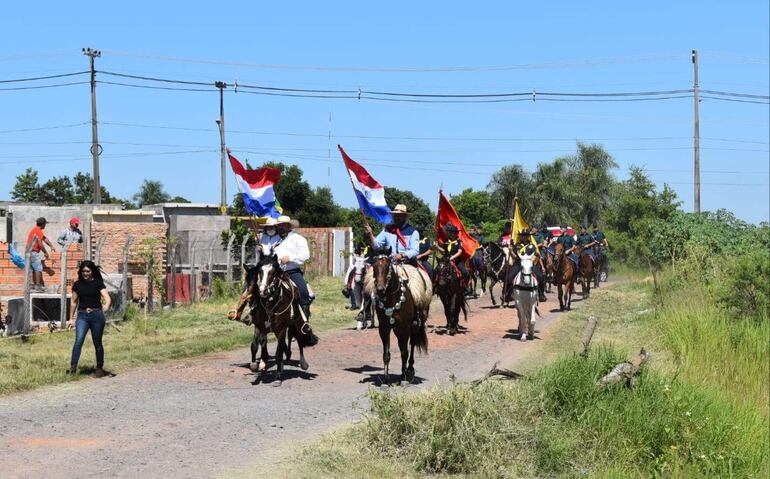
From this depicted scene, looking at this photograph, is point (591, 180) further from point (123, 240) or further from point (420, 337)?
point (420, 337)

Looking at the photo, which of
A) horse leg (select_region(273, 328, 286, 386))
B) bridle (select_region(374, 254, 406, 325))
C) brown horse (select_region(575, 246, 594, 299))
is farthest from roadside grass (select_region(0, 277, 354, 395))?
brown horse (select_region(575, 246, 594, 299))

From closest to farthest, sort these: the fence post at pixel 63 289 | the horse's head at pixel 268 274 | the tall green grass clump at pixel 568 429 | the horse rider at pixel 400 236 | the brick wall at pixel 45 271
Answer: the tall green grass clump at pixel 568 429 < the horse's head at pixel 268 274 < the horse rider at pixel 400 236 < the fence post at pixel 63 289 < the brick wall at pixel 45 271

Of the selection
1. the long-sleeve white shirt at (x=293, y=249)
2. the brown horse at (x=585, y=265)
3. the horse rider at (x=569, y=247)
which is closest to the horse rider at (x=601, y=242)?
the brown horse at (x=585, y=265)

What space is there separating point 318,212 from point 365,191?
50.6 metres

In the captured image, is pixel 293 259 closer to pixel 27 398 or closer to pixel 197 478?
pixel 27 398

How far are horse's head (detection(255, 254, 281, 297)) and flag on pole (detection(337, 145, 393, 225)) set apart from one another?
79.8 inches

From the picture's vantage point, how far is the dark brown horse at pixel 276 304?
12.7 meters

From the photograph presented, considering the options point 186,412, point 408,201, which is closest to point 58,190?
point 408,201

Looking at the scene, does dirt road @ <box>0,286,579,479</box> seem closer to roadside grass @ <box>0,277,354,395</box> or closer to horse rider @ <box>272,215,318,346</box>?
roadside grass @ <box>0,277,354,395</box>

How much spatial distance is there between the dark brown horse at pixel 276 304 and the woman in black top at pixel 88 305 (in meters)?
2.39

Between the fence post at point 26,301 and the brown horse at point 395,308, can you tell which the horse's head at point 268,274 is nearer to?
the brown horse at point 395,308

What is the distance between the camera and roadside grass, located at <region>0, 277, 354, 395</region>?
1360 cm

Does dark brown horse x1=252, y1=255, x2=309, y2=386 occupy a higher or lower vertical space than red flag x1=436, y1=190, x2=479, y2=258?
lower

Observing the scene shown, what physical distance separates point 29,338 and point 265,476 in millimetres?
10138
